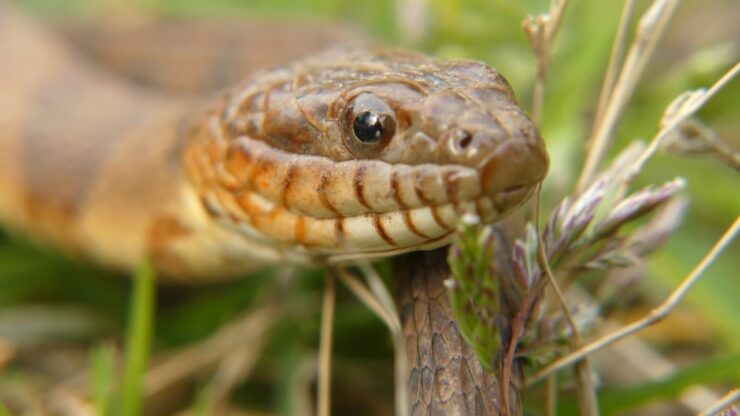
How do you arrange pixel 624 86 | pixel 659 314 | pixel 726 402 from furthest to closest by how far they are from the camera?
pixel 624 86 → pixel 659 314 → pixel 726 402

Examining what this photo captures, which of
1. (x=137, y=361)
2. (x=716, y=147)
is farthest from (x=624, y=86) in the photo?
(x=137, y=361)

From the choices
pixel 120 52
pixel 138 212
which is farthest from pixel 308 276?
pixel 120 52

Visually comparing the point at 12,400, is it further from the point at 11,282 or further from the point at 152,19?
the point at 152,19

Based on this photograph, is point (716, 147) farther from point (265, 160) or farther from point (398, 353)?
point (265, 160)

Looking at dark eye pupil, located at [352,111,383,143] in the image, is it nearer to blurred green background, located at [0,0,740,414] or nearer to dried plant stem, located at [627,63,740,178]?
dried plant stem, located at [627,63,740,178]

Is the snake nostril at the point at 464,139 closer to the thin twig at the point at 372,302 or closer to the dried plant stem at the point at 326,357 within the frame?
the thin twig at the point at 372,302

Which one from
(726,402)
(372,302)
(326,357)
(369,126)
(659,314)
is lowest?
(726,402)
